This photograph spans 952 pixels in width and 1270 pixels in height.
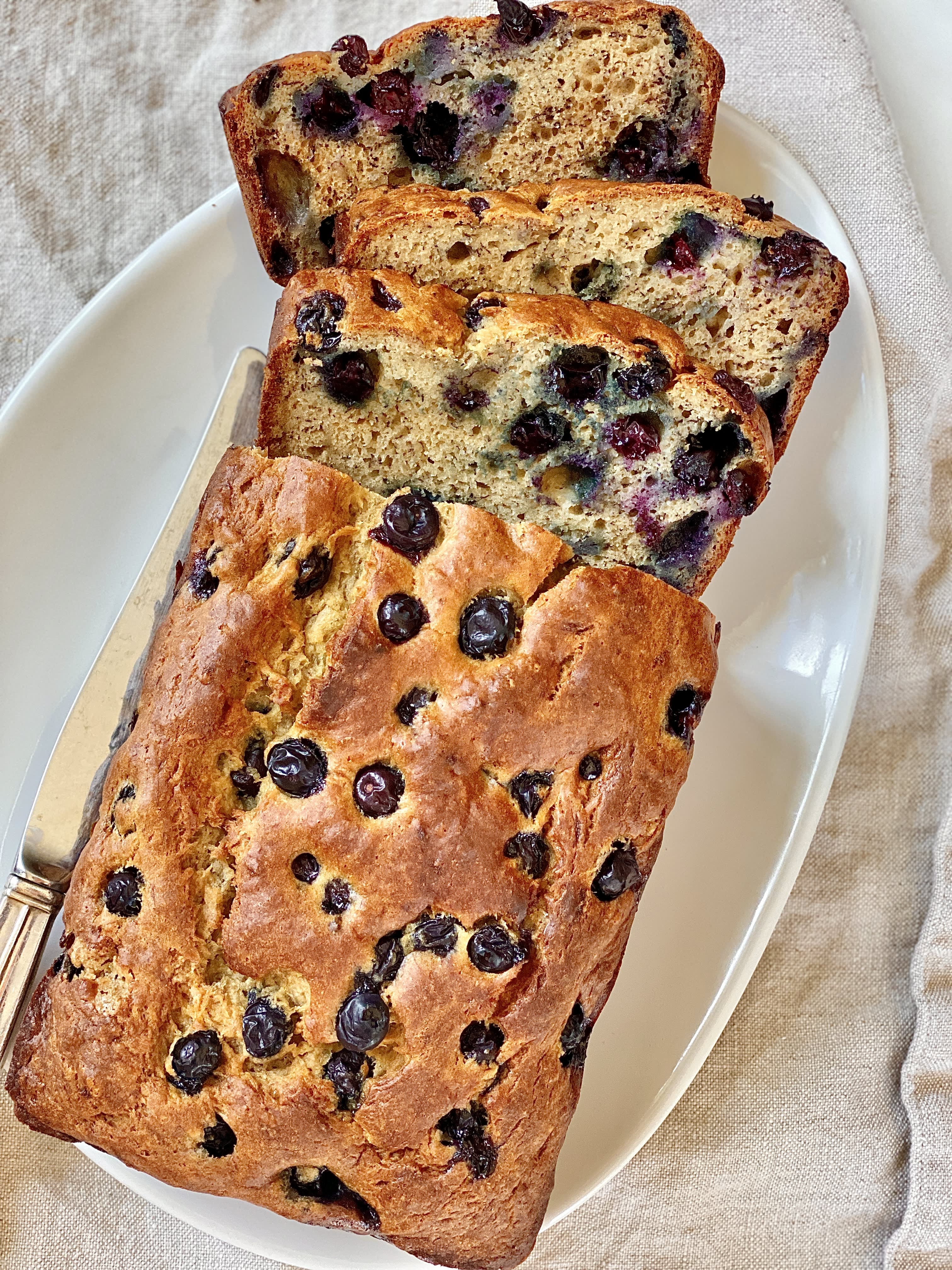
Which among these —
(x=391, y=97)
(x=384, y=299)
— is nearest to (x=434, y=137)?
(x=391, y=97)

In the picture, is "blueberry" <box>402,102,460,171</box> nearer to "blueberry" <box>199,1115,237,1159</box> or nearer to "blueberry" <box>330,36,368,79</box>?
"blueberry" <box>330,36,368,79</box>

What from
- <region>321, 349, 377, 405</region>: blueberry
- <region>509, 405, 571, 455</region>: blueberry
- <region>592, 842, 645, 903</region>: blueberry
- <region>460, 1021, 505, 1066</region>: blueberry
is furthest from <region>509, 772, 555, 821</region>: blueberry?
<region>321, 349, 377, 405</region>: blueberry

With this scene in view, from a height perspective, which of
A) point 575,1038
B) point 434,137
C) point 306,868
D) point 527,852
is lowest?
point 575,1038

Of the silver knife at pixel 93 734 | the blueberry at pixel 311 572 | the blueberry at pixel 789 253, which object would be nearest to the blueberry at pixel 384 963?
the blueberry at pixel 311 572

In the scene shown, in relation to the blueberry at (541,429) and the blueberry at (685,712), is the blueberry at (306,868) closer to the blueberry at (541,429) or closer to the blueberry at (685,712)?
the blueberry at (685,712)

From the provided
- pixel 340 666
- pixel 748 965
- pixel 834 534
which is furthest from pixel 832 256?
pixel 748 965

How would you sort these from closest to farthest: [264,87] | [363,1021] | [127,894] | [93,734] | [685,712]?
[363,1021]
[127,894]
[685,712]
[264,87]
[93,734]

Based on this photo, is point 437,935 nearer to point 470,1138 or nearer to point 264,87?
point 470,1138
